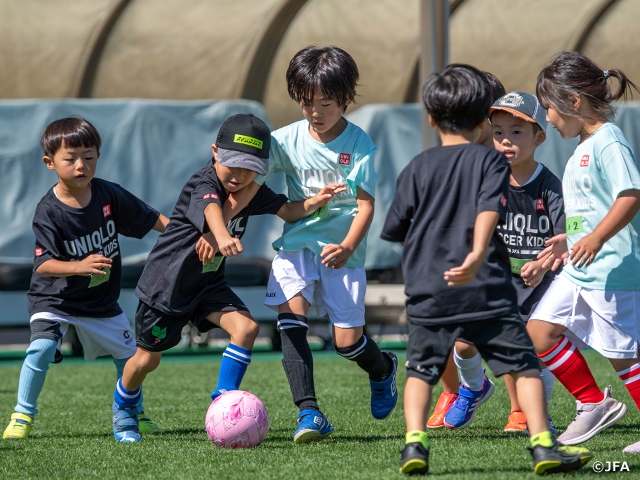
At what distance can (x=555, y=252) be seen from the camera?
177 inches

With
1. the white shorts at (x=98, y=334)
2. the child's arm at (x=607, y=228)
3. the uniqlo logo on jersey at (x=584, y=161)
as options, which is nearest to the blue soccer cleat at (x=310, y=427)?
the white shorts at (x=98, y=334)

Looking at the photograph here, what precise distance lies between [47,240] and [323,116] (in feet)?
5.26

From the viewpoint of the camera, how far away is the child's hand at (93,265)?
474 centimetres

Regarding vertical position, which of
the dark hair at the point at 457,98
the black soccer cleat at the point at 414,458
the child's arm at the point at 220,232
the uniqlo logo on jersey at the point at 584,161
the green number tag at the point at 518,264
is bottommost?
the black soccer cleat at the point at 414,458

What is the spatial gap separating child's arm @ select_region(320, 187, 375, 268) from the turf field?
86cm

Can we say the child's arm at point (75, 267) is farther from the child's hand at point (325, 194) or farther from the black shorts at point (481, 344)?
the black shorts at point (481, 344)

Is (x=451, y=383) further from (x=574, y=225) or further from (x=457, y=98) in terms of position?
(x=457, y=98)

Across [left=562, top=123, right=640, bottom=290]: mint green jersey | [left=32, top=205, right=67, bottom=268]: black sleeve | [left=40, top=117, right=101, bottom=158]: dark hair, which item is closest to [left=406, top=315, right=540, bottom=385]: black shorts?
[left=562, top=123, right=640, bottom=290]: mint green jersey

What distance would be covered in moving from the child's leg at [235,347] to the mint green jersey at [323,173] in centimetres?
43

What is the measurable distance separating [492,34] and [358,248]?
33.7 feet

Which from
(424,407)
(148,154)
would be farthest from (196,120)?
(424,407)

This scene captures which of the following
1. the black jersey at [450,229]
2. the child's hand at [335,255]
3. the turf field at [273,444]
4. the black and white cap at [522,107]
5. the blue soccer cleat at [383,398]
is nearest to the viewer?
the black jersey at [450,229]

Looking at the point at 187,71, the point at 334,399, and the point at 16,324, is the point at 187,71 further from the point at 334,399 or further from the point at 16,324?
the point at 334,399

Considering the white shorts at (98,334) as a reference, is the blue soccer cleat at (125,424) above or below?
below
